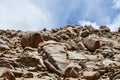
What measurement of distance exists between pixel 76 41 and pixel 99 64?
19.2ft

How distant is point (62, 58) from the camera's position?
19.2 meters

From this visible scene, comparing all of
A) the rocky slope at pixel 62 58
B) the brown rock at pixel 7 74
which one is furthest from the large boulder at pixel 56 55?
the brown rock at pixel 7 74

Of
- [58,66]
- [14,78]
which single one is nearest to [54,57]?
[58,66]

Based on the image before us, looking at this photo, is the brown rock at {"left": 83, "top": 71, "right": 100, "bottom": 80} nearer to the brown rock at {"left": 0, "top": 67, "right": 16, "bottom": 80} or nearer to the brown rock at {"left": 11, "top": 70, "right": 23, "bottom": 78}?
the brown rock at {"left": 11, "top": 70, "right": 23, "bottom": 78}

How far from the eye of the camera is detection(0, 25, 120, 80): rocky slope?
16.8 m

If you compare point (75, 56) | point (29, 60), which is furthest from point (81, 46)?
point (29, 60)

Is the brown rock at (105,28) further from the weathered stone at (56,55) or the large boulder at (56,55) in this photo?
the weathered stone at (56,55)

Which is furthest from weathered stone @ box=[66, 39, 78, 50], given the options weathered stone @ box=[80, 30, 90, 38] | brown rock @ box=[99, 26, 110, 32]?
brown rock @ box=[99, 26, 110, 32]

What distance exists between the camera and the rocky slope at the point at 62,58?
659 inches

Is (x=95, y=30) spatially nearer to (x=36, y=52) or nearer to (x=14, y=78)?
(x=36, y=52)

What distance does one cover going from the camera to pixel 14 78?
51.4ft

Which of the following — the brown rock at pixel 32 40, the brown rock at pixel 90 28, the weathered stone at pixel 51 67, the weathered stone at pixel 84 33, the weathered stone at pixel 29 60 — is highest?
the brown rock at pixel 90 28

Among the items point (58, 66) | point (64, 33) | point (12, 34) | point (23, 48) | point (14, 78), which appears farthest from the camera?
point (12, 34)

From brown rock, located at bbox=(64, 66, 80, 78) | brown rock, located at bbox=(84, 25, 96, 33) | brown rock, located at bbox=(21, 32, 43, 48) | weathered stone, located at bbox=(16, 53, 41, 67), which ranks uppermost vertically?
brown rock, located at bbox=(84, 25, 96, 33)
